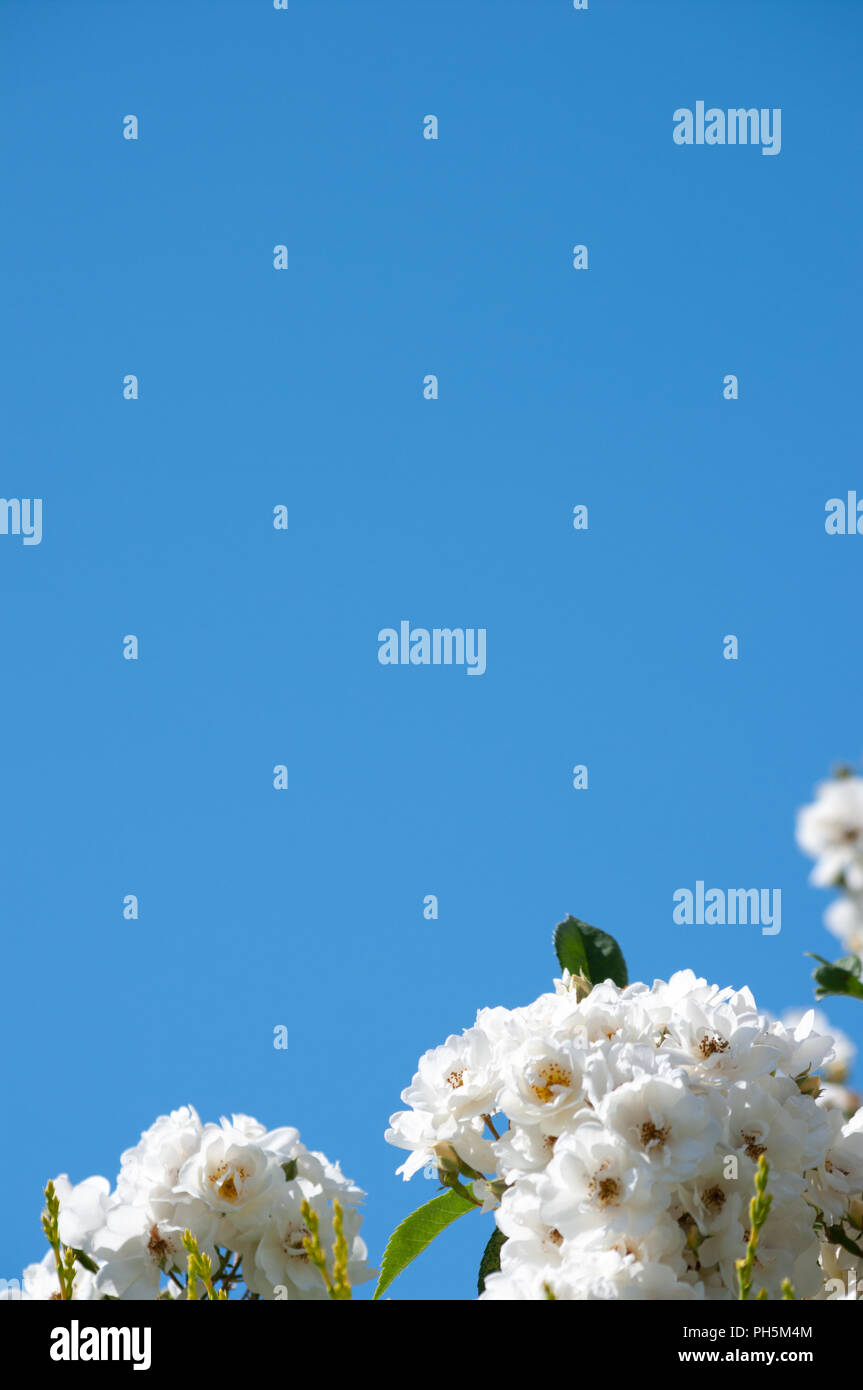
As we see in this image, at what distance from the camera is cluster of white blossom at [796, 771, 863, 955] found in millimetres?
882

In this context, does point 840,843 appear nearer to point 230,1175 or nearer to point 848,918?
point 848,918

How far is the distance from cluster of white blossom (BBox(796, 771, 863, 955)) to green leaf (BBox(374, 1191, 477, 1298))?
0.56m

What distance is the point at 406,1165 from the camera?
4.05 feet

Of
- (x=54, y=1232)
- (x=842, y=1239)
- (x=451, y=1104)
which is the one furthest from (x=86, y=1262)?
(x=842, y=1239)

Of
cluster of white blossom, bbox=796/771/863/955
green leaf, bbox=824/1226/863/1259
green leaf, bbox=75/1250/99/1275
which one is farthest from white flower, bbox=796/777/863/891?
green leaf, bbox=75/1250/99/1275

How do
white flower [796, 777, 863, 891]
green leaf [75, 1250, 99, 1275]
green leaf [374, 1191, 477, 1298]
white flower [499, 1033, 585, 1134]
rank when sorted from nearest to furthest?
white flower [796, 777, 863, 891]
white flower [499, 1033, 585, 1134]
green leaf [75, 1250, 99, 1275]
green leaf [374, 1191, 477, 1298]

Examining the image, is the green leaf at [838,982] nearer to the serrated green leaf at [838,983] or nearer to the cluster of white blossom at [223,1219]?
the serrated green leaf at [838,983]

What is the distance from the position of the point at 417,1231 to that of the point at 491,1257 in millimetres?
107

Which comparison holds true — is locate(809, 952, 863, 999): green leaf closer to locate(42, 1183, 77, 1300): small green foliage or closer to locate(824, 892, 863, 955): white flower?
locate(824, 892, 863, 955): white flower

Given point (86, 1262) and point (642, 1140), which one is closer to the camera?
point (642, 1140)

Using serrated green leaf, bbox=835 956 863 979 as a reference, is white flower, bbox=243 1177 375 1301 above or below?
below

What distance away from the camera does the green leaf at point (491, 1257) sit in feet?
3.99

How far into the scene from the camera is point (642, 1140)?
1.02 meters

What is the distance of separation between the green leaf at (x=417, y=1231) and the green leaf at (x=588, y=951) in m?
0.27
